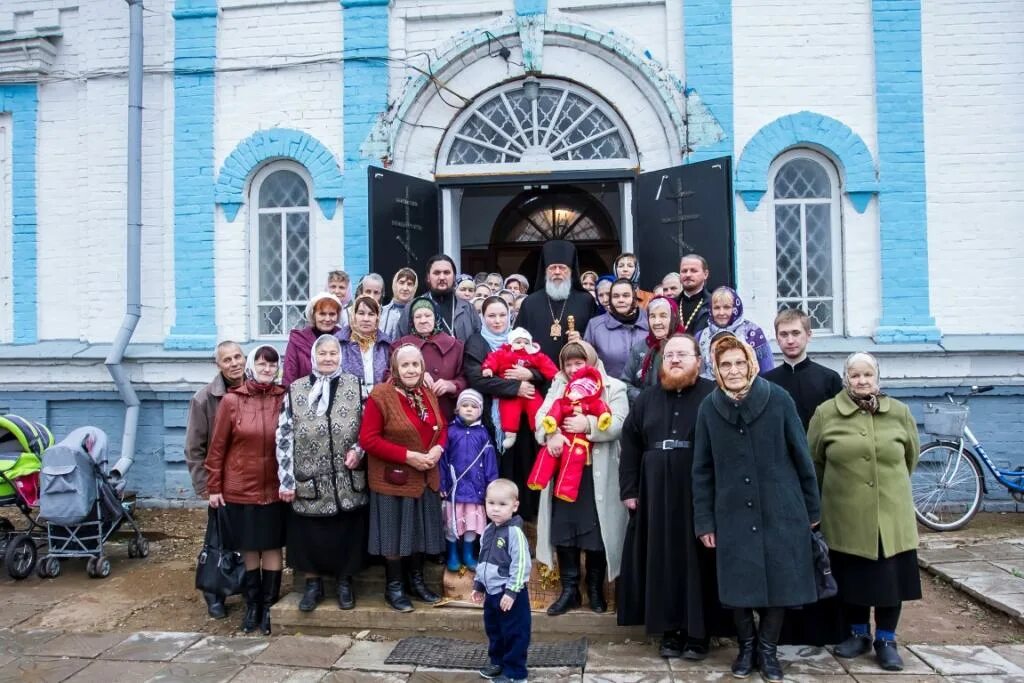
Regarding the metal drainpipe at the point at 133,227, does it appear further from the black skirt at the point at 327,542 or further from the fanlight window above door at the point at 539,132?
the black skirt at the point at 327,542

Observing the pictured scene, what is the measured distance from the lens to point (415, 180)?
772cm

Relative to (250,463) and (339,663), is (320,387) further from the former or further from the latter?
(339,663)

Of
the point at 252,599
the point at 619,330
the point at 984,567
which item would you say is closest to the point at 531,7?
the point at 619,330

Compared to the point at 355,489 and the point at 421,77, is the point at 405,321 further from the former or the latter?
the point at 421,77

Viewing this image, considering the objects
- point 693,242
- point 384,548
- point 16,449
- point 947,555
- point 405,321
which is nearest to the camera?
point 384,548

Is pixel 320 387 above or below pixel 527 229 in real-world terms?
below

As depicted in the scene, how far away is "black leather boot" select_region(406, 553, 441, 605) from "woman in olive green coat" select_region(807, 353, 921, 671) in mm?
2260

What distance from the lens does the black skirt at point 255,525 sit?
15.1 feet

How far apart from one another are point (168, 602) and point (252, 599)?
1.05 m

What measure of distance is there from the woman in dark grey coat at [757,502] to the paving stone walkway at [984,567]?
188 cm

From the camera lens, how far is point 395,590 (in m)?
4.74

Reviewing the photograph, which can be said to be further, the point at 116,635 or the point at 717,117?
the point at 717,117

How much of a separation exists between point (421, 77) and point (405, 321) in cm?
339

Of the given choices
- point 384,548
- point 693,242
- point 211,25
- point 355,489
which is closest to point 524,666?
point 384,548
